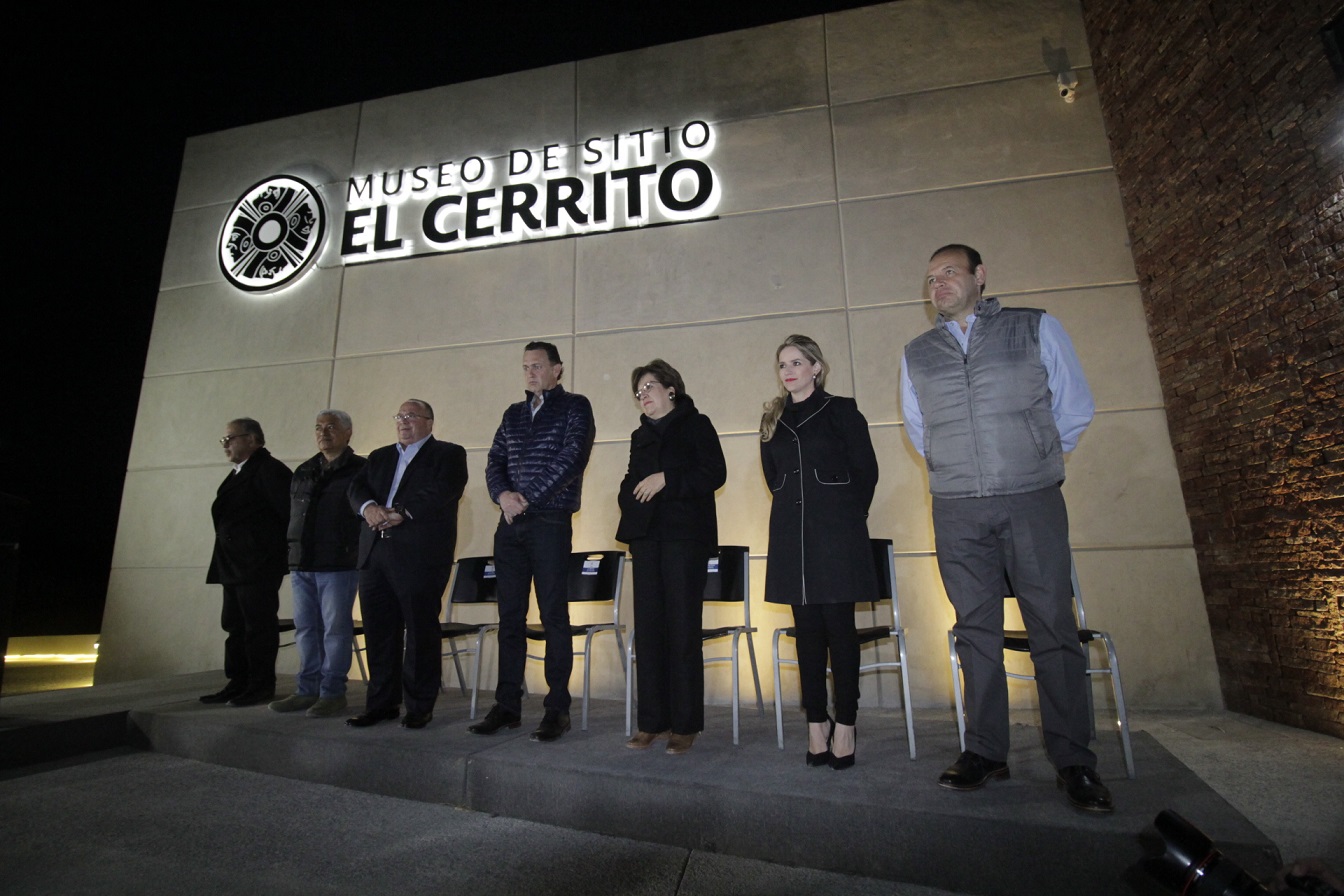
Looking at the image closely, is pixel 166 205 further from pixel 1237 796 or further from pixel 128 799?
pixel 1237 796

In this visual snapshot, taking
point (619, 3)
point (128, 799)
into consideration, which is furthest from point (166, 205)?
point (128, 799)

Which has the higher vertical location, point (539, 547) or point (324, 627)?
point (539, 547)

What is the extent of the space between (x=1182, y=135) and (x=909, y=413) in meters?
2.37

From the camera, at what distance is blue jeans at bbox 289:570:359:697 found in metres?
3.03

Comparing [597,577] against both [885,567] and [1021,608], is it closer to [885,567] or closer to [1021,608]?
[885,567]

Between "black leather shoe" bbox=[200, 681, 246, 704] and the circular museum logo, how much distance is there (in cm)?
289

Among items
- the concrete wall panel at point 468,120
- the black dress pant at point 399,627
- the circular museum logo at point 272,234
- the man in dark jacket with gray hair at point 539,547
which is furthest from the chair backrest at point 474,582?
the concrete wall panel at point 468,120

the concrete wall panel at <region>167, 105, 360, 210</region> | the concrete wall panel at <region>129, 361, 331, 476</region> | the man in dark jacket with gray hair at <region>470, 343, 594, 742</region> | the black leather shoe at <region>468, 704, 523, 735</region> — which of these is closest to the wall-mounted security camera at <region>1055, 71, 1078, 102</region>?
the man in dark jacket with gray hair at <region>470, 343, 594, 742</region>

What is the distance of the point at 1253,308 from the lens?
278cm

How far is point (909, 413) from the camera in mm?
2189

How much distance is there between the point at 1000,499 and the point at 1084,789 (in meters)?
0.74

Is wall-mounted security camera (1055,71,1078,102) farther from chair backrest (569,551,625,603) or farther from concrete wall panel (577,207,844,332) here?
chair backrest (569,551,625,603)

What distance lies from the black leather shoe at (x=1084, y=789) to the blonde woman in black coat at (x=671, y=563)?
1083 millimetres

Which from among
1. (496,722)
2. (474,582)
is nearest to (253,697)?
(474,582)
